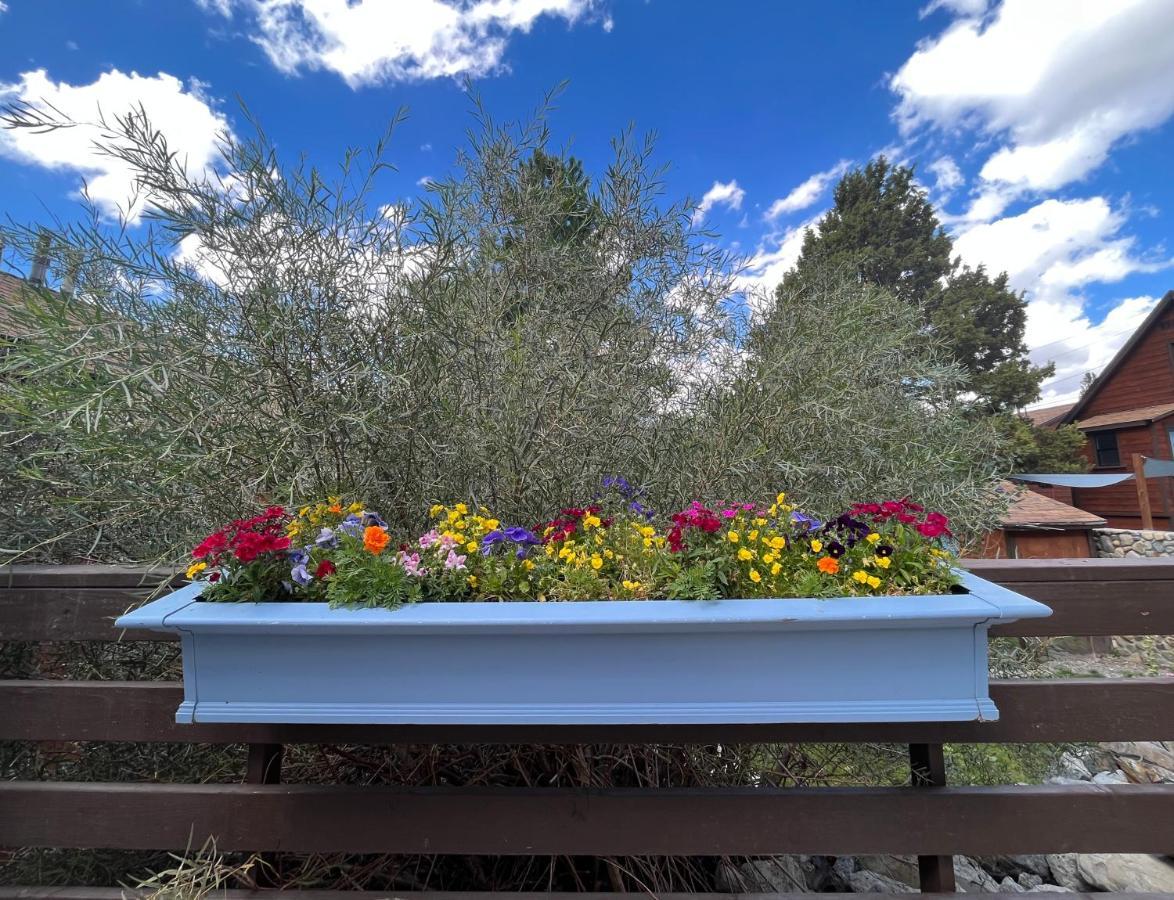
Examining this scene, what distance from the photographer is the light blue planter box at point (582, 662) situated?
0.82 meters

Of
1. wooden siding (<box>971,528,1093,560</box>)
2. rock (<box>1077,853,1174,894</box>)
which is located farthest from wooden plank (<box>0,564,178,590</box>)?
wooden siding (<box>971,528,1093,560</box>)

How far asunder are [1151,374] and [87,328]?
64.3 feet

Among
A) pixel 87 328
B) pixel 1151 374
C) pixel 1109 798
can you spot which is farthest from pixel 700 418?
pixel 1151 374

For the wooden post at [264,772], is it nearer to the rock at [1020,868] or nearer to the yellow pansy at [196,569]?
the yellow pansy at [196,569]

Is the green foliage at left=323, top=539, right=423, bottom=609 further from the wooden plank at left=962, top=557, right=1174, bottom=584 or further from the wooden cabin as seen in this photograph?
the wooden cabin

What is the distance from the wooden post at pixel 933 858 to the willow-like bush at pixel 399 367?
2.34 feet

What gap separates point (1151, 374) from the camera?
13.7m

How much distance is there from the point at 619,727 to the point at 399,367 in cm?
86

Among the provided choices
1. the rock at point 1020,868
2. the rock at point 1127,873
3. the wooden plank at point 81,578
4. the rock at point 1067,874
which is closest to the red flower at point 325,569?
the wooden plank at point 81,578

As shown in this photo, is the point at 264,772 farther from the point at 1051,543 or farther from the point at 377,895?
the point at 1051,543

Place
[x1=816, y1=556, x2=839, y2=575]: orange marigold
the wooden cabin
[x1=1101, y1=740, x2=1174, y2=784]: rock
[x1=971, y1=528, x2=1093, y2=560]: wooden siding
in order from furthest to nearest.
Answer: the wooden cabin < [x1=971, y1=528, x2=1093, y2=560]: wooden siding < [x1=1101, y1=740, x2=1174, y2=784]: rock < [x1=816, y1=556, x2=839, y2=575]: orange marigold

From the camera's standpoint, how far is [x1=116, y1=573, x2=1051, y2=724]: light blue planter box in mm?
818

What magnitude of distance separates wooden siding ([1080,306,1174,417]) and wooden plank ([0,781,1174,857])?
56.2 feet

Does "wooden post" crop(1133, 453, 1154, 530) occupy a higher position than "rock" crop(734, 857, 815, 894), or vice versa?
"wooden post" crop(1133, 453, 1154, 530)
